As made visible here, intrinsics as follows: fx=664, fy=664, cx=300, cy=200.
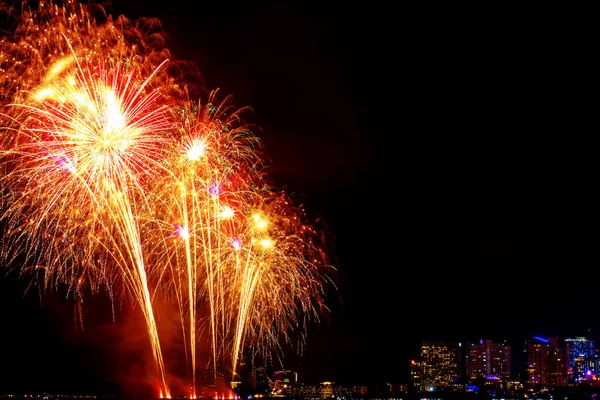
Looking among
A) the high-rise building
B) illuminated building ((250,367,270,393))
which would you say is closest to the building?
the high-rise building

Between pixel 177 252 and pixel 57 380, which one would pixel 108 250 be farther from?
pixel 57 380

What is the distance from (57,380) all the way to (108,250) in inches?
1145

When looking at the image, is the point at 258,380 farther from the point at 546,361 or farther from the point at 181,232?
the point at 546,361

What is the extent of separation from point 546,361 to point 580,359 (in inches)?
332

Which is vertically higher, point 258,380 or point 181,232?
point 181,232

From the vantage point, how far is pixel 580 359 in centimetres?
14850

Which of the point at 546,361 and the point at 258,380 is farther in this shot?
the point at 546,361

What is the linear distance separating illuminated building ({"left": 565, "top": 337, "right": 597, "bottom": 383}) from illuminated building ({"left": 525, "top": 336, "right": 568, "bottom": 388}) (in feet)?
4.81

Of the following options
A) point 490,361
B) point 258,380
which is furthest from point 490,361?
point 258,380

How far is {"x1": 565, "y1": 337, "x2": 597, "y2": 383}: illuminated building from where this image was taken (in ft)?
465

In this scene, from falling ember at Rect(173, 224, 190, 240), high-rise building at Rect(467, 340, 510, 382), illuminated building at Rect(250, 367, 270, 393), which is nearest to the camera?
falling ember at Rect(173, 224, 190, 240)

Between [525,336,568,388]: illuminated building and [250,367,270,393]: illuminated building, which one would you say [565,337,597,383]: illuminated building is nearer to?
[525,336,568,388]: illuminated building

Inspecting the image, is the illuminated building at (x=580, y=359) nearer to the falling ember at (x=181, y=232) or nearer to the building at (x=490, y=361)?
the building at (x=490, y=361)

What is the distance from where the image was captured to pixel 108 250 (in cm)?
2245
